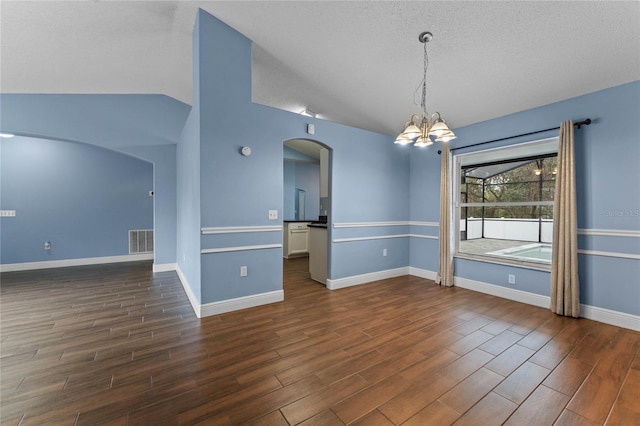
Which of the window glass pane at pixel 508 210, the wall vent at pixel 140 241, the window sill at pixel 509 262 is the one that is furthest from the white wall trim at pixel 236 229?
the wall vent at pixel 140 241

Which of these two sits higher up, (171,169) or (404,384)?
(171,169)

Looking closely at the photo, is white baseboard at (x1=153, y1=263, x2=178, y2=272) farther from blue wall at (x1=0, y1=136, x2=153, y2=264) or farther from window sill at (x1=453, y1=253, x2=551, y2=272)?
window sill at (x1=453, y1=253, x2=551, y2=272)

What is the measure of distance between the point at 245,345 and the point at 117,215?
17.2 feet

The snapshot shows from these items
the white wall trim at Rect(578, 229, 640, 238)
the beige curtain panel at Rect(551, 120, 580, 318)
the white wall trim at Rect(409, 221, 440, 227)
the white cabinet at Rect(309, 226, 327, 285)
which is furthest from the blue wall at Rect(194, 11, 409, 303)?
the white wall trim at Rect(578, 229, 640, 238)

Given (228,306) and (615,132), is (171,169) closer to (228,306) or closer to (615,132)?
(228,306)

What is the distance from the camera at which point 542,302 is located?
337cm

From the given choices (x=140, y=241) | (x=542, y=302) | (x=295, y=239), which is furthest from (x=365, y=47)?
(x=140, y=241)

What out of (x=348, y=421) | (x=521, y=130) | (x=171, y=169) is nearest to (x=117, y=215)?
(x=171, y=169)

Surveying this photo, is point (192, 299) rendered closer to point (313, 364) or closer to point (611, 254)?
point (313, 364)

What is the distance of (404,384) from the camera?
186 cm

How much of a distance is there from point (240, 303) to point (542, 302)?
382 centimetres

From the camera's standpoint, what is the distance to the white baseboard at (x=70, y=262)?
4.93 m

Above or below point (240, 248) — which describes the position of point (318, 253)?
below

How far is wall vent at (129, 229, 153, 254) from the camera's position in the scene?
19.6 feet
